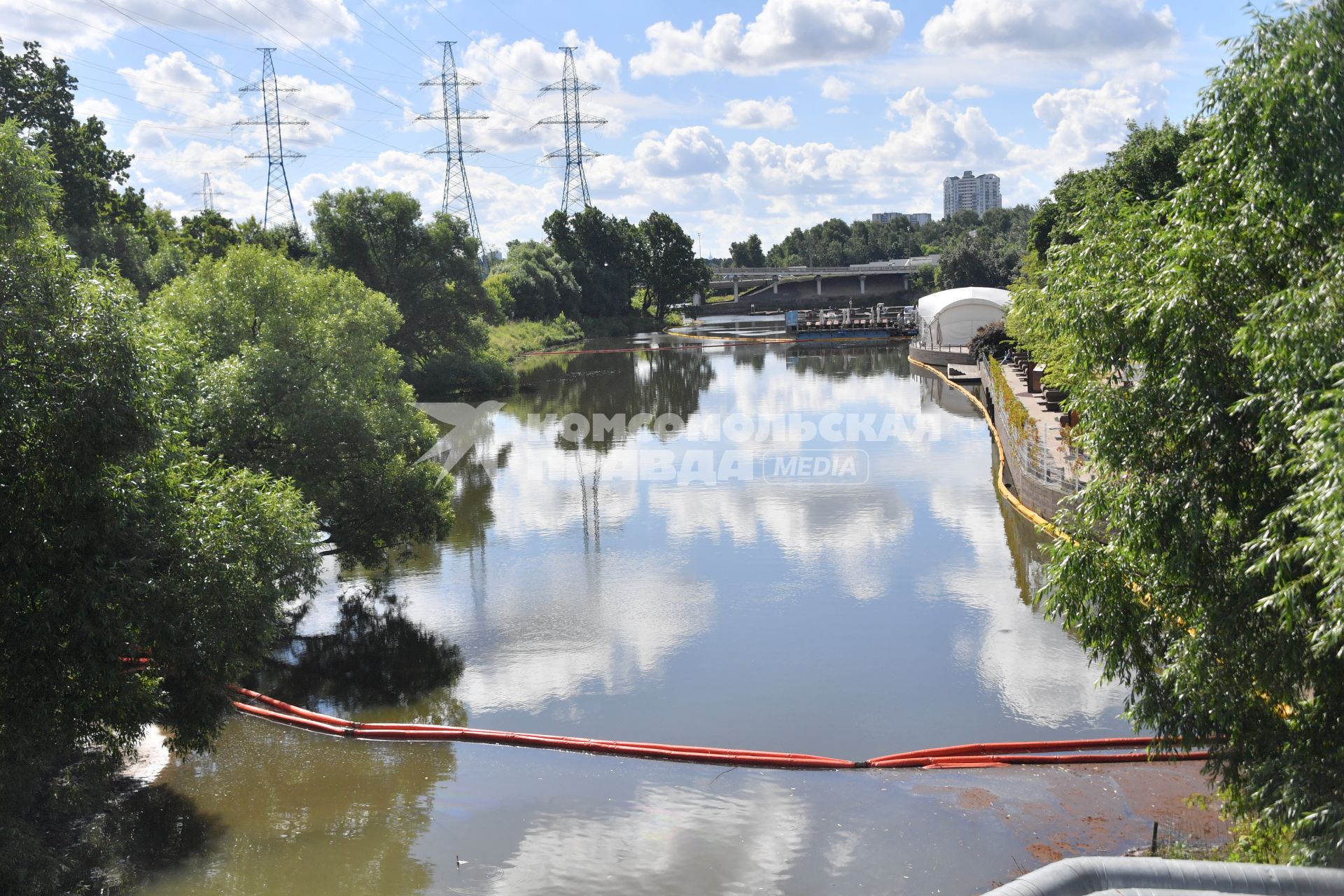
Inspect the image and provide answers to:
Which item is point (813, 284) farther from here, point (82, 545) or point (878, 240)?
point (82, 545)

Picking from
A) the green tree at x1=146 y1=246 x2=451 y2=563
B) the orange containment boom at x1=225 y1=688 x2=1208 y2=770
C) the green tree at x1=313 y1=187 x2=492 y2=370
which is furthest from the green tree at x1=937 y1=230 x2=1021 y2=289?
the orange containment boom at x1=225 y1=688 x2=1208 y2=770

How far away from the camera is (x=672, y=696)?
49.0 ft

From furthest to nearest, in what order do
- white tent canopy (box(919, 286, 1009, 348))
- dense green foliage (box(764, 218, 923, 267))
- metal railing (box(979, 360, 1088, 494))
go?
dense green foliage (box(764, 218, 923, 267)), white tent canopy (box(919, 286, 1009, 348)), metal railing (box(979, 360, 1088, 494))

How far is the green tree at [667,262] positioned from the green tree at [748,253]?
182 ft

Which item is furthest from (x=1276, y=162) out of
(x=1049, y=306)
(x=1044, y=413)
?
(x=1044, y=413)

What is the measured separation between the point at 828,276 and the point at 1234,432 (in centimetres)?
11307

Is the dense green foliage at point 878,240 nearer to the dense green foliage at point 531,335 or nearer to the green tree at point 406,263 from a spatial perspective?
the dense green foliage at point 531,335

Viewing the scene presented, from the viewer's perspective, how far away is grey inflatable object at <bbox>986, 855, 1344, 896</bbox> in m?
5.85

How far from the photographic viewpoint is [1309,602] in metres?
7.17

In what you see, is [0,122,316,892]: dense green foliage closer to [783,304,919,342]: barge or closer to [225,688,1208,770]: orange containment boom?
[225,688,1208,770]: orange containment boom

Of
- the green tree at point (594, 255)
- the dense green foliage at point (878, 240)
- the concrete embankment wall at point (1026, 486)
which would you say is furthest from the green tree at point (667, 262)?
the concrete embankment wall at point (1026, 486)

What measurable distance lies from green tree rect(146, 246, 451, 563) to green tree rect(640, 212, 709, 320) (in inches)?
2975

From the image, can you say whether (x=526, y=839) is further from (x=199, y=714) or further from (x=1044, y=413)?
(x=1044, y=413)

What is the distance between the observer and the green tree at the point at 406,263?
4906 cm
